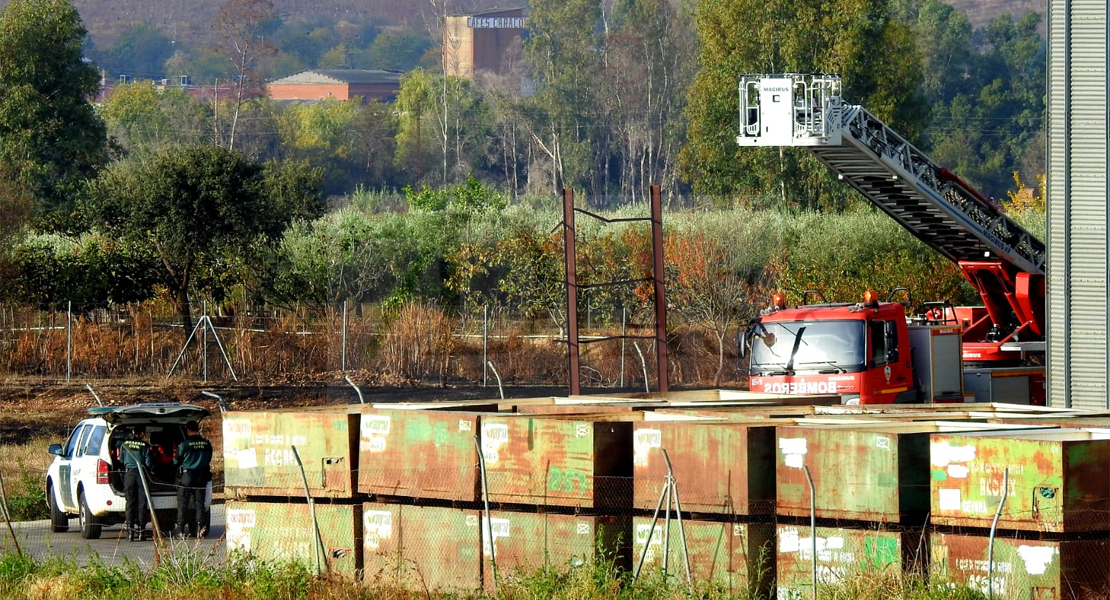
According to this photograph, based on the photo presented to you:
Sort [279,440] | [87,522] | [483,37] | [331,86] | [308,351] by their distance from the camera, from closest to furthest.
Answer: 1. [279,440]
2. [87,522]
3. [308,351]
4. [331,86]
5. [483,37]

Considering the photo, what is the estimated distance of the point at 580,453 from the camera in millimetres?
11680

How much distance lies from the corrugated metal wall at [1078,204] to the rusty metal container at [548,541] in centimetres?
936

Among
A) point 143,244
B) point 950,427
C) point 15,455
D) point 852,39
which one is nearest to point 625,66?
point 852,39

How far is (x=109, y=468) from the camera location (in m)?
17.3

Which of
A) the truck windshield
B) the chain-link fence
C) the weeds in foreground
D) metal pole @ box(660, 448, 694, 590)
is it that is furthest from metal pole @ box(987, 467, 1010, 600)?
the chain-link fence

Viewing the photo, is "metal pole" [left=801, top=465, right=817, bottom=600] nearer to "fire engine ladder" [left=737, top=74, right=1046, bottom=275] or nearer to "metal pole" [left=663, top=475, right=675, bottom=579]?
"metal pole" [left=663, top=475, right=675, bottom=579]

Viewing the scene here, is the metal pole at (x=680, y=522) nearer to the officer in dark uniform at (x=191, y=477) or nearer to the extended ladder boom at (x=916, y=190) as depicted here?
the officer in dark uniform at (x=191, y=477)

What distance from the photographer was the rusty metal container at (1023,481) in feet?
33.2

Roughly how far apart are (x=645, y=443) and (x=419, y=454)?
2.05m

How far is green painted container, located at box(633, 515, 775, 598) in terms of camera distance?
36.3 ft

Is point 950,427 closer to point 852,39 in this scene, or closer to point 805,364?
point 805,364

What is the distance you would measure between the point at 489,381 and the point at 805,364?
1521 cm

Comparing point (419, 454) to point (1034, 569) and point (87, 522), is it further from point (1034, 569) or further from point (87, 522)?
point (87, 522)

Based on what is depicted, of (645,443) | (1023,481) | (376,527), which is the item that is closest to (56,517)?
(376,527)
